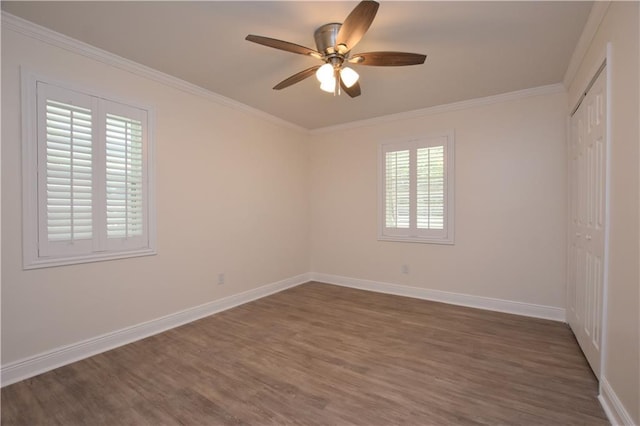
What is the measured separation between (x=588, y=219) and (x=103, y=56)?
4.40 m

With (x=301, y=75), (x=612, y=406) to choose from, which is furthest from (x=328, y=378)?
(x=301, y=75)

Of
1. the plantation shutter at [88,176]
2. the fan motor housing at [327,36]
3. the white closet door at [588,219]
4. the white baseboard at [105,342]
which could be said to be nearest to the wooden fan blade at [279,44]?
the fan motor housing at [327,36]

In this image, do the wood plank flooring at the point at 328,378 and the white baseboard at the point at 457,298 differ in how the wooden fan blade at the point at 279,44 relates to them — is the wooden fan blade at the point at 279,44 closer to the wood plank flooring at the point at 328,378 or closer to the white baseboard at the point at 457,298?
the wood plank flooring at the point at 328,378

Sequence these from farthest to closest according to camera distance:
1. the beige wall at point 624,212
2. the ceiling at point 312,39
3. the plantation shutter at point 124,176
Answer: the plantation shutter at point 124,176 < the ceiling at point 312,39 < the beige wall at point 624,212

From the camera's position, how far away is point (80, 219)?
2.54 m

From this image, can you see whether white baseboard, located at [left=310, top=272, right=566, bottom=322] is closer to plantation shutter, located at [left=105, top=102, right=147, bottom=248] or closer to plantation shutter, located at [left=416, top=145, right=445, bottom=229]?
plantation shutter, located at [left=416, top=145, right=445, bottom=229]

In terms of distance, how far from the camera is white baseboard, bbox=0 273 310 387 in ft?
7.28

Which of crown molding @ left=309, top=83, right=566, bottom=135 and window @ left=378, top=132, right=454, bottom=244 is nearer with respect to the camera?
crown molding @ left=309, top=83, right=566, bottom=135

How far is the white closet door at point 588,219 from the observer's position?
213 cm

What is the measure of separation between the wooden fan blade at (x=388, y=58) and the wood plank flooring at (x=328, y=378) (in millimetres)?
2388

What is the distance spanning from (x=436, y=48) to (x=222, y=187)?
2.78 meters

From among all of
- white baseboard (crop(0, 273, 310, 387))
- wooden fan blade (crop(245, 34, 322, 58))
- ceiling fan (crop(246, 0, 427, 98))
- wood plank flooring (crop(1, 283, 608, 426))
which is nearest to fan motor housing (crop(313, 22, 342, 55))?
ceiling fan (crop(246, 0, 427, 98))

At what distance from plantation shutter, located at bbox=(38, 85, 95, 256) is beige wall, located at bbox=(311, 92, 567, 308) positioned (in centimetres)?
341

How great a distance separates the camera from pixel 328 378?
2.26 m
